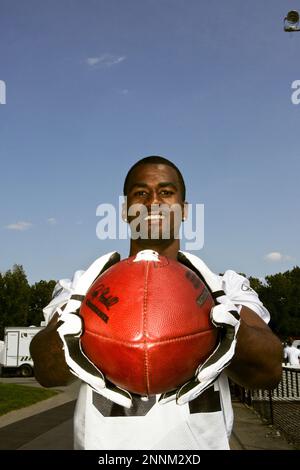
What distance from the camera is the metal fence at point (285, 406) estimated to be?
10.0m

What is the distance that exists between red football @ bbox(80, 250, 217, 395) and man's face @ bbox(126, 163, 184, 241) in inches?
28.2

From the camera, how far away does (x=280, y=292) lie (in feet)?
252

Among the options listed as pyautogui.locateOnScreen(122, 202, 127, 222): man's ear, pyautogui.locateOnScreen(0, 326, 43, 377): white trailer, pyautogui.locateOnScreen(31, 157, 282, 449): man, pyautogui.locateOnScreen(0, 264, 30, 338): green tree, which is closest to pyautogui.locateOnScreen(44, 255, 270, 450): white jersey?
pyautogui.locateOnScreen(31, 157, 282, 449): man

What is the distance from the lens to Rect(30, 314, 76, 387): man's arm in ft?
8.29

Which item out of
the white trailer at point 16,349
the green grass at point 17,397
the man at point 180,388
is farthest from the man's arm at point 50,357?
the white trailer at point 16,349

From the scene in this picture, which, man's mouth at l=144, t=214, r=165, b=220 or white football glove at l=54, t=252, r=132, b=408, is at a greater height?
man's mouth at l=144, t=214, r=165, b=220

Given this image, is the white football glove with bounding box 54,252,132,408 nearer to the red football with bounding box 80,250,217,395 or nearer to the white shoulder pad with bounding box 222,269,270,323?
the red football with bounding box 80,250,217,395

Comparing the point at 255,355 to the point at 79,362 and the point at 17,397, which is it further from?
the point at 17,397

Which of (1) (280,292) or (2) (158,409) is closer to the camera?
(2) (158,409)

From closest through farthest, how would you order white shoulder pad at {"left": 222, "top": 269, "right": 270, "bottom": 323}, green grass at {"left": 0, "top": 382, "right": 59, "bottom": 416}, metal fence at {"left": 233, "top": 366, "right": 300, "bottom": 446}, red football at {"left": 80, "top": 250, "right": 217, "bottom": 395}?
red football at {"left": 80, "top": 250, "right": 217, "bottom": 395} → white shoulder pad at {"left": 222, "top": 269, "right": 270, "bottom": 323} → metal fence at {"left": 233, "top": 366, "right": 300, "bottom": 446} → green grass at {"left": 0, "top": 382, "right": 59, "bottom": 416}

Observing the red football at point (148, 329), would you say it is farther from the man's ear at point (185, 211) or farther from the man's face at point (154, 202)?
the man's ear at point (185, 211)

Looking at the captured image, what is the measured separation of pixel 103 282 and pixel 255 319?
898 mm

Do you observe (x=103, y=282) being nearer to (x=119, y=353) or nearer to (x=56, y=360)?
(x=119, y=353)
